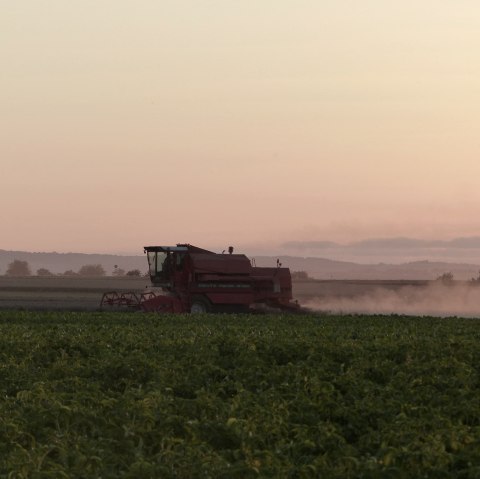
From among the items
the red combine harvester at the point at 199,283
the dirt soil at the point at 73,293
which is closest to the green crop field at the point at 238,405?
the red combine harvester at the point at 199,283

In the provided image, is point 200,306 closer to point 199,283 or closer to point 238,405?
point 199,283

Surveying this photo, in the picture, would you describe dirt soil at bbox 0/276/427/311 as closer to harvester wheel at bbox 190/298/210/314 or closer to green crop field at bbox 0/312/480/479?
harvester wheel at bbox 190/298/210/314

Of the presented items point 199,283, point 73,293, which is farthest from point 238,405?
point 73,293

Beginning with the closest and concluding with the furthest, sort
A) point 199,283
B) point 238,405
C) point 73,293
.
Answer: point 238,405 < point 199,283 < point 73,293

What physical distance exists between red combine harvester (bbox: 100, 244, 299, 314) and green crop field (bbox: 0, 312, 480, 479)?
17768 mm

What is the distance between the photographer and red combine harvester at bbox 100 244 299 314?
4103 cm

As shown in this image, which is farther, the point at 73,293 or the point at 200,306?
the point at 73,293

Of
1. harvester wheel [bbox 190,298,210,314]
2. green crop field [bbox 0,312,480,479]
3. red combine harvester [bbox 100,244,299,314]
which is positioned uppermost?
red combine harvester [bbox 100,244,299,314]

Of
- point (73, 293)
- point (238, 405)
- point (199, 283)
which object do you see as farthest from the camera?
point (73, 293)

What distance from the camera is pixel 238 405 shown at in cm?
1389

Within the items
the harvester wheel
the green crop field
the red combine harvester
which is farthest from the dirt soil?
the green crop field

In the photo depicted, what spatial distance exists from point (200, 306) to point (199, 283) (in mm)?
1072

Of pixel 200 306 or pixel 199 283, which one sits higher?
pixel 199 283

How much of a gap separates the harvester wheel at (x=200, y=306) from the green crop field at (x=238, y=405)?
17876mm
